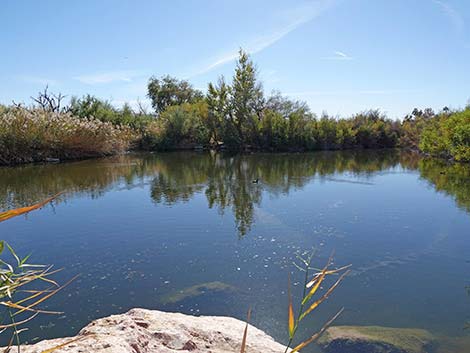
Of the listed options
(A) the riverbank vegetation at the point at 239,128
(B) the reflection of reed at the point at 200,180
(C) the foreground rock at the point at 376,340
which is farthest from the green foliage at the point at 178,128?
(C) the foreground rock at the point at 376,340

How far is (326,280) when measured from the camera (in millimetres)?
5676

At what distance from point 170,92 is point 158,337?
48046 mm

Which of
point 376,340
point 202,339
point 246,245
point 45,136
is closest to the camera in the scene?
point 202,339

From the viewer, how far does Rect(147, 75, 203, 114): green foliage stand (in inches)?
1922

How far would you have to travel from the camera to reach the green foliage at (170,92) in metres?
48.8

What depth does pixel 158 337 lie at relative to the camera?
2734 mm

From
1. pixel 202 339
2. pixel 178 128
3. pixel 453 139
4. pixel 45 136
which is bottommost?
pixel 202 339

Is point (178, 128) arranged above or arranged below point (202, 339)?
above

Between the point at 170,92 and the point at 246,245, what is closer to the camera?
the point at 246,245

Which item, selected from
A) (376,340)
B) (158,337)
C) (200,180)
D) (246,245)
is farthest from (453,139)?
(158,337)

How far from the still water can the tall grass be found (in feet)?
19.7

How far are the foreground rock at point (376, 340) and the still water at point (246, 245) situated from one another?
26 centimetres

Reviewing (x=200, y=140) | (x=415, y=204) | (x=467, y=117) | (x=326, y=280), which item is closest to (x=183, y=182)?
(x=415, y=204)

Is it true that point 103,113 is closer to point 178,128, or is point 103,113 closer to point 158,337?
point 178,128
